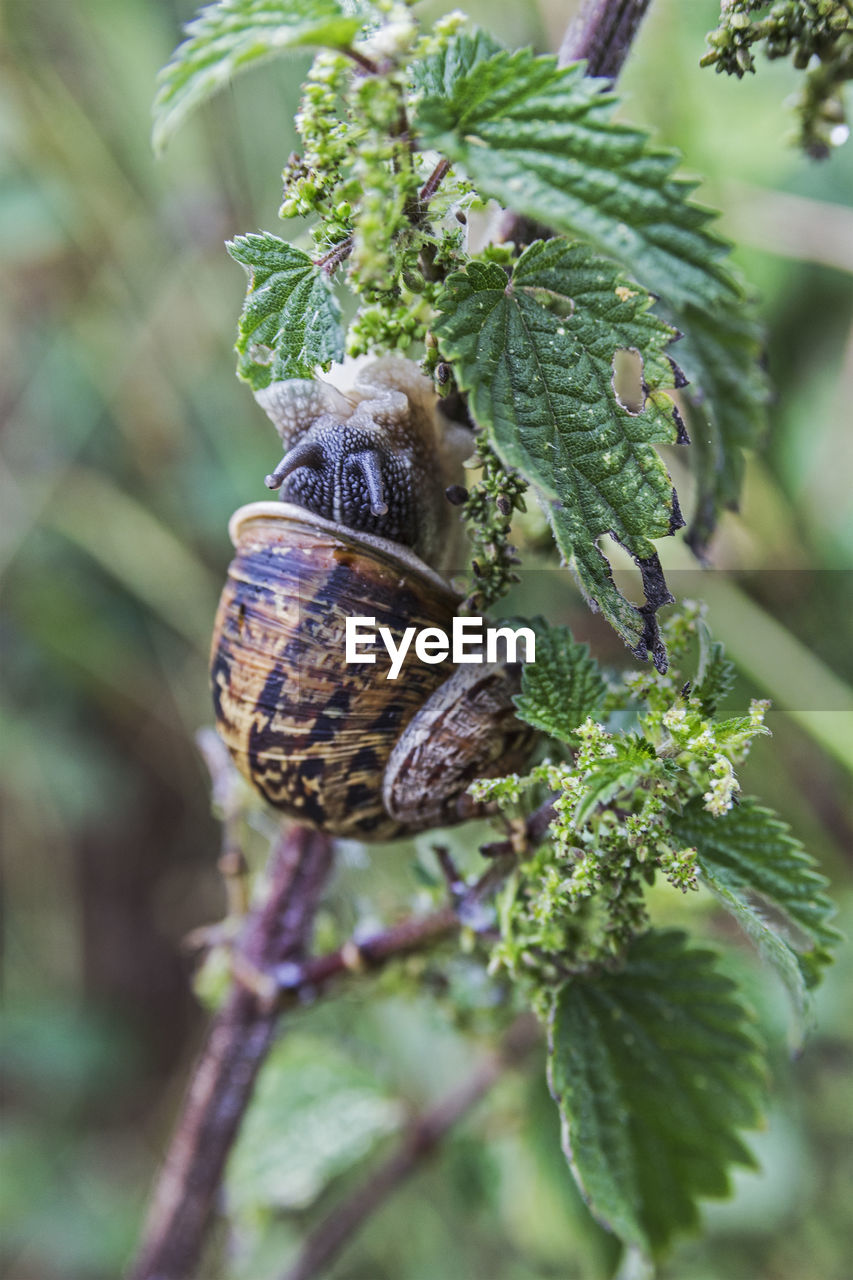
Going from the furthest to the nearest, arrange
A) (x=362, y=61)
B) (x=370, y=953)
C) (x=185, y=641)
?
1. (x=185, y=641)
2. (x=370, y=953)
3. (x=362, y=61)

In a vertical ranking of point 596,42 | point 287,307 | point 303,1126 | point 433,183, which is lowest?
point 303,1126

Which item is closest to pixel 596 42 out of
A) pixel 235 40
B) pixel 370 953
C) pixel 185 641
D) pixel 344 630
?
pixel 235 40

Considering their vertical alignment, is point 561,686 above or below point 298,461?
below

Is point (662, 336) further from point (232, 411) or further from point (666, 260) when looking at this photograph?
point (232, 411)

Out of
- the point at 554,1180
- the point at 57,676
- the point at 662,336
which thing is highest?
the point at 662,336

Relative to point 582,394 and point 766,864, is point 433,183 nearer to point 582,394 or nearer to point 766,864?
point 582,394

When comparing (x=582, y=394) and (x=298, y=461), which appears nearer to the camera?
(x=582, y=394)

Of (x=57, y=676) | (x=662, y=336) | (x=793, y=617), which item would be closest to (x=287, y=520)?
(x=662, y=336)

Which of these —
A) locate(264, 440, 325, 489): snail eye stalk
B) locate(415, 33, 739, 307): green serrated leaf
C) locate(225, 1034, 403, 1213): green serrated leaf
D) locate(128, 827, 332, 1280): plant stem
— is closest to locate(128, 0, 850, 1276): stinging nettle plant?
locate(415, 33, 739, 307): green serrated leaf
